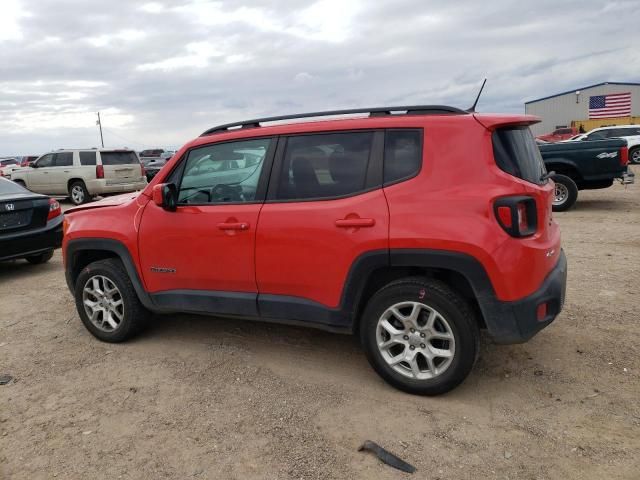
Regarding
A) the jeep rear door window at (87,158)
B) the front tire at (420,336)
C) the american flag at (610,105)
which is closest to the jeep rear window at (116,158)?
the jeep rear door window at (87,158)

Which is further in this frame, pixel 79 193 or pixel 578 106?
pixel 578 106

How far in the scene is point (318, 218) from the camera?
128 inches

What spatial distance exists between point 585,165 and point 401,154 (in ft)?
27.8

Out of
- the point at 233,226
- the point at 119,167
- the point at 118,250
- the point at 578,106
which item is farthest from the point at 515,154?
the point at 578,106

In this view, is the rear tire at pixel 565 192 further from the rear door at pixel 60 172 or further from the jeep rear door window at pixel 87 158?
the rear door at pixel 60 172

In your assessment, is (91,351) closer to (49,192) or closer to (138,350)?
(138,350)

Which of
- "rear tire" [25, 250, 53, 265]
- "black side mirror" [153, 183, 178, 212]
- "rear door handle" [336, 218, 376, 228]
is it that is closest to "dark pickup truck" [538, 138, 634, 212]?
"rear door handle" [336, 218, 376, 228]

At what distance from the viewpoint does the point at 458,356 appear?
300 centimetres

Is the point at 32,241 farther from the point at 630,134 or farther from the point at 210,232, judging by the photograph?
the point at 630,134

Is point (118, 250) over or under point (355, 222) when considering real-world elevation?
under

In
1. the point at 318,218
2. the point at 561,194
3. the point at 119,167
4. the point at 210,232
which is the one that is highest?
the point at 119,167

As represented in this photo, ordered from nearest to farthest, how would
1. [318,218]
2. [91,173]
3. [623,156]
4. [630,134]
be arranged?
[318,218], [623,156], [91,173], [630,134]

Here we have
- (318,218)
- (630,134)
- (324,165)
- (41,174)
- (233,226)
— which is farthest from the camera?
(630,134)

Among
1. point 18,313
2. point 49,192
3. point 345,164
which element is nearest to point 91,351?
point 18,313
